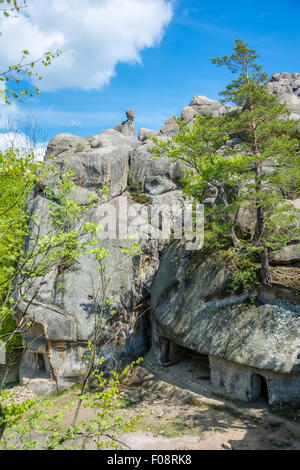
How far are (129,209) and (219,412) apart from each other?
12.5 meters

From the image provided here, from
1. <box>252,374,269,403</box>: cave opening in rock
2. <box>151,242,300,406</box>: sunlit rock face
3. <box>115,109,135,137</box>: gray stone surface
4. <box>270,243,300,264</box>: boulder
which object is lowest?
<box>252,374,269,403</box>: cave opening in rock

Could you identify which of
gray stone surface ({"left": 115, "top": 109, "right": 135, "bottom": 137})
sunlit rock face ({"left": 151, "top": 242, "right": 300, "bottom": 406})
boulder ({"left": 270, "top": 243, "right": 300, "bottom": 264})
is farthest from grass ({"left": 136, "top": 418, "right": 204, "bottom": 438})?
gray stone surface ({"left": 115, "top": 109, "right": 135, "bottom": 137})

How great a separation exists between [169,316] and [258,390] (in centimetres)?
515

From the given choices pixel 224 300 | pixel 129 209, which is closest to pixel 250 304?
pixel 224 300

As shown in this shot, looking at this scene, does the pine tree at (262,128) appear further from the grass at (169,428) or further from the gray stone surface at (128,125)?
the gray stone surface at (128,125)

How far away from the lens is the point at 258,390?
1259cm

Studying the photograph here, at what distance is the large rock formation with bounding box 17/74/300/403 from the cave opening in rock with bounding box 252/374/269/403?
0.32 metres

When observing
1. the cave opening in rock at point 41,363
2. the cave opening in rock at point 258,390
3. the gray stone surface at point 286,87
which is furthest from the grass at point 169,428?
the gray stone surface at point 286,87

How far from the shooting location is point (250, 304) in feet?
42.5

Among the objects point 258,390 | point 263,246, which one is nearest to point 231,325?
point 258,390

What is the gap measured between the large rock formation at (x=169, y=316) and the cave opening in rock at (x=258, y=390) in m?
0.32

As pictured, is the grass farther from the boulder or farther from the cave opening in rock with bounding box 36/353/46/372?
the boulder

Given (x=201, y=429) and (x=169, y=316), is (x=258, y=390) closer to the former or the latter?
(x=201, y=429)

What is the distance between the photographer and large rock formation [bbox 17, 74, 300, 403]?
11.9m
